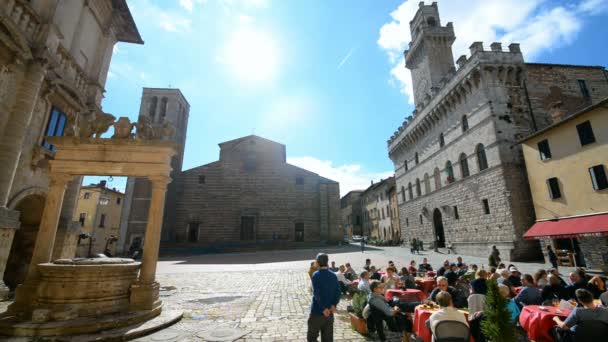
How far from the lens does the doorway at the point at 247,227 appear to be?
1193 inches

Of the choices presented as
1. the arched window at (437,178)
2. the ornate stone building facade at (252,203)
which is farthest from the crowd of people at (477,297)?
the ornate stone building facade at (252,203)

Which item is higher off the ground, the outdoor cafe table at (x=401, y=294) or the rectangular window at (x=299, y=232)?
the rectangular window at (x=299, y=232)

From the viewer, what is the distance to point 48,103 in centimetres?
893

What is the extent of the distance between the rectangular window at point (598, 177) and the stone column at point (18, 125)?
21.9m

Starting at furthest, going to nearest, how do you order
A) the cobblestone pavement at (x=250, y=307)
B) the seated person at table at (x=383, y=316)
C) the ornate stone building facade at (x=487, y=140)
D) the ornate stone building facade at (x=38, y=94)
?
the ornate stone building facade at (x=487, y=140) < the ornate stone building facade at (x=38, y=94) < the cobblestone pavement at (x=250, y=307) < the seated person at table at (x=383, y=316)

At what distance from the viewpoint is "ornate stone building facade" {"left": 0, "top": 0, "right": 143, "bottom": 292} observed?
7.08 meters

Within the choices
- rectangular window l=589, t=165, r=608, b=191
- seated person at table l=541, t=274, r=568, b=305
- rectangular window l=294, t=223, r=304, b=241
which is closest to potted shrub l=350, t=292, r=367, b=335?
seated person at table l=541, t=274, r=568, b=305

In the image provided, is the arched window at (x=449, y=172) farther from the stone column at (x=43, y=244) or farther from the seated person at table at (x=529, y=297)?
the stone column at (x=43, y=244)

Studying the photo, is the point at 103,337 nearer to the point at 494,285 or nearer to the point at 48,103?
the point at 494,285

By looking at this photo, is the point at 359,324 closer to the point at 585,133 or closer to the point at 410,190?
A: the point at 585,133

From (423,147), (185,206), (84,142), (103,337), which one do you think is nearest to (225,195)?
(185,206)

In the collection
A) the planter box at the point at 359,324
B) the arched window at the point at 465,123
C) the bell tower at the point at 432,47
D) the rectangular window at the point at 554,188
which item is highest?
the bell tower at the point at 432,47

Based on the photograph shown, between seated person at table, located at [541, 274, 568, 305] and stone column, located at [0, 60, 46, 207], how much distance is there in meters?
13.2

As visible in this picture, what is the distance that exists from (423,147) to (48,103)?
26729 millimetres
